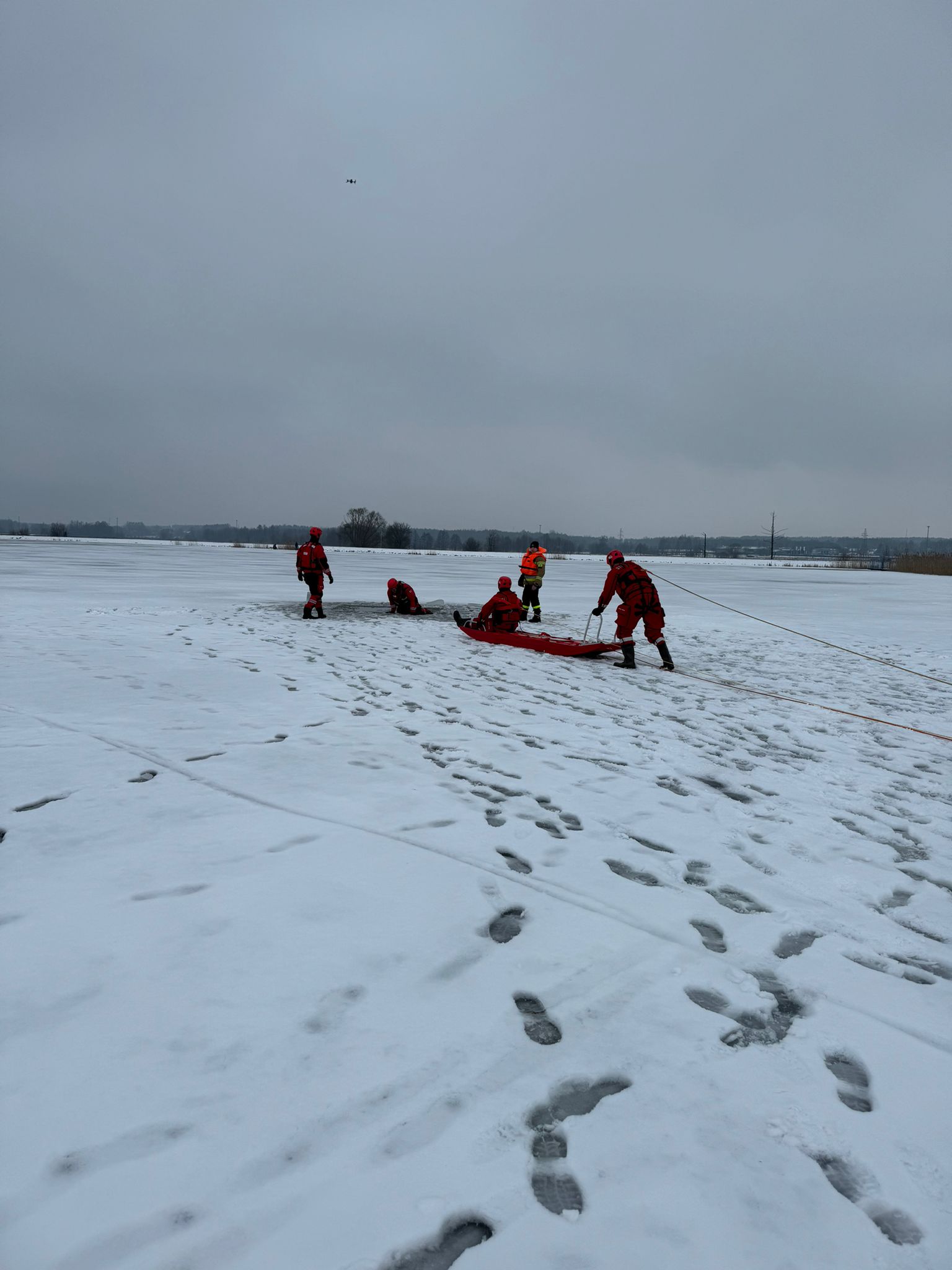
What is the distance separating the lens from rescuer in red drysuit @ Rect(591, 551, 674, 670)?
8.67 metres

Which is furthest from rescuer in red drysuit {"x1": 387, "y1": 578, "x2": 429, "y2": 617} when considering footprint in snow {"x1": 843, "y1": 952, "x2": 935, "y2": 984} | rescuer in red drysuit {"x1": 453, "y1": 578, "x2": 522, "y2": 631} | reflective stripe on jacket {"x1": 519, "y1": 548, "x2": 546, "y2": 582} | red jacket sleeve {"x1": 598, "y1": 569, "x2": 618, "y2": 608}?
footprint in snow {"x1": 843, "y1": 952, "x2": 935, "y2": 984}

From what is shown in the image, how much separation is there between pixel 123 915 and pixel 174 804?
119 centimetres

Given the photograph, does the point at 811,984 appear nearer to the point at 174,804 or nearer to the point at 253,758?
the point at 174,804

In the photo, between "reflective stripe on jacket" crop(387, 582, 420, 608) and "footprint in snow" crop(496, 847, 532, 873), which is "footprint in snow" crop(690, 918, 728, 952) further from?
"reflective stripe on jacket" crop(387, 582, 420, 608)

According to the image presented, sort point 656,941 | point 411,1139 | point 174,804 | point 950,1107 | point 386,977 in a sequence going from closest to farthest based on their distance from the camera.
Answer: point 411,1139 < point 950,1107 < point 386,977 < point 656,941 < point 174,804

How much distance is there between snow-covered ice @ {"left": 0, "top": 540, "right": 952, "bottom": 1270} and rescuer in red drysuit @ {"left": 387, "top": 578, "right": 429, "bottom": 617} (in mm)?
8131

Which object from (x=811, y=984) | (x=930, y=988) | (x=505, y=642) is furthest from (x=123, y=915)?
(x=505, y=642)

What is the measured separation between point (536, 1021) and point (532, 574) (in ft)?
34.8

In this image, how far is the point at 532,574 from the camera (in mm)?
12531

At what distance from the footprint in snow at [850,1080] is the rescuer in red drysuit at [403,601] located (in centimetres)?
1189

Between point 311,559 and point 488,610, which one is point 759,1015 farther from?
point 311,559

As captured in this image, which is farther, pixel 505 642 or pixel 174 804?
pixel 505 642

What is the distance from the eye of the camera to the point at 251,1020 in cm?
217

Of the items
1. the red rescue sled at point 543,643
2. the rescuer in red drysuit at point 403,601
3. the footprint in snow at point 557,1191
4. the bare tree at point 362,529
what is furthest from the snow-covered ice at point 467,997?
the bare tree at point 362,529
